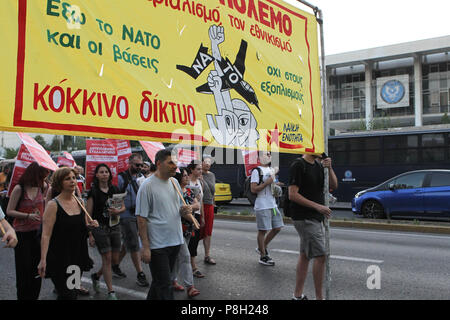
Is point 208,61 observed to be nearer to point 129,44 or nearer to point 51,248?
point 129,44

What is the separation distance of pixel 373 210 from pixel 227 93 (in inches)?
433

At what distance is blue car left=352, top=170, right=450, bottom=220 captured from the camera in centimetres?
1157

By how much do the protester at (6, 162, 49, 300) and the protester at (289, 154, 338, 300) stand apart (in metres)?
2.78

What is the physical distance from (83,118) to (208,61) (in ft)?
3.76

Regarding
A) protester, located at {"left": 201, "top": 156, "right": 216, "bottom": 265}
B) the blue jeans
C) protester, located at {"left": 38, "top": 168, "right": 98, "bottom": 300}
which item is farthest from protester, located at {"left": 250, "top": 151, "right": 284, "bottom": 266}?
protester, located at {"left": 38, "top": 168, "right": 98, "bottom": 300}

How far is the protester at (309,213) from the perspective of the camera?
14.3 feet

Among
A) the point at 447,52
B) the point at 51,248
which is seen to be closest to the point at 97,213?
the point at 51,248

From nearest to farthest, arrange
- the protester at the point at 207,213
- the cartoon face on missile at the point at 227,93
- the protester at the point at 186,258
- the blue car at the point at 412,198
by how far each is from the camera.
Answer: the cartoon face on missile at the point at 227,93 → the protester at the point at 186,258 → the protester at the point at 207,213 → the blue car at the point at 412,198

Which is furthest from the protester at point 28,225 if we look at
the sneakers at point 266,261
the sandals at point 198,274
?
the sneakers at point 266,261

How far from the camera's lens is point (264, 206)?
6805mm

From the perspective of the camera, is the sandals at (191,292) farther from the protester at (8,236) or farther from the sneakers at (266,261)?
the protester at (8,236)

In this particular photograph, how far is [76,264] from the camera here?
394cm

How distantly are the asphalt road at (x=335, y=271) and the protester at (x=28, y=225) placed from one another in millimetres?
1055

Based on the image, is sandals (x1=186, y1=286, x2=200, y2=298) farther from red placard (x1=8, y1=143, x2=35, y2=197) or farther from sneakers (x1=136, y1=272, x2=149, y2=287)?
red placard (x1=8, y1=143, x2=35, y2=197)
